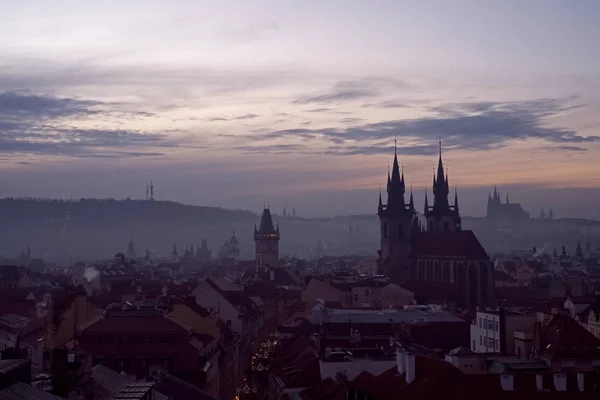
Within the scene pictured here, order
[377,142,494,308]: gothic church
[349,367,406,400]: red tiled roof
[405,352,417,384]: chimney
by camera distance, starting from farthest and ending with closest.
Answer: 1. [377,142,494,308]: gothic church
2. [405,352,417,384]: chimney
3. [349,367,406,400]: red tiled roof

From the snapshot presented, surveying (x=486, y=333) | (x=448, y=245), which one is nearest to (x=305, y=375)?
(x=486, y=333)

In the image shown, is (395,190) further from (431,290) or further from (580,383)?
(580,383)

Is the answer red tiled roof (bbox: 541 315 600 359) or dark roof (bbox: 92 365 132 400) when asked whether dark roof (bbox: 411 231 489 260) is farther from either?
dark roof (bbox: 92 365 132 400)

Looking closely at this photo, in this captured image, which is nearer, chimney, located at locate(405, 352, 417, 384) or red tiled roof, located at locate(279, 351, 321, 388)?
chimney, located at locate(405, 352, 417, 384)

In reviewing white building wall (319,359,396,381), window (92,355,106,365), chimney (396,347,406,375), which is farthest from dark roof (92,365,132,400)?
white building wall (319,359,396,381)

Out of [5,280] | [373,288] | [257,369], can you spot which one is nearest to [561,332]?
[257,369]

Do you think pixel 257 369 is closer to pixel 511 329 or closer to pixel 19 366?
pixel 511 329
